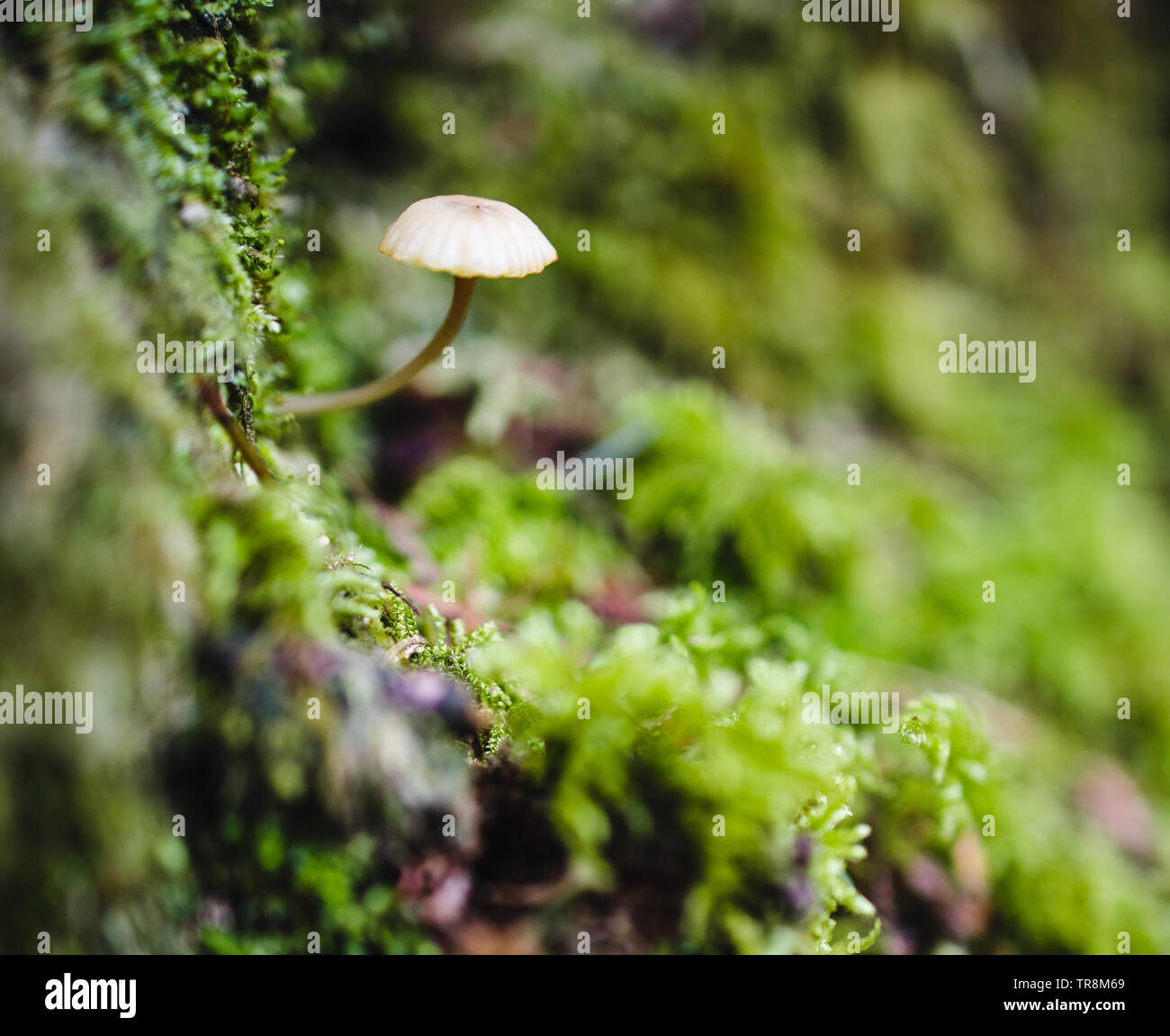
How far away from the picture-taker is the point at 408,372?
155 centimetres

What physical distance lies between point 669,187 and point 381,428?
4.77 ft

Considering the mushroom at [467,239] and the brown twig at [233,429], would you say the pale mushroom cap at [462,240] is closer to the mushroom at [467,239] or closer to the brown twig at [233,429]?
the mushroom at [467,239]

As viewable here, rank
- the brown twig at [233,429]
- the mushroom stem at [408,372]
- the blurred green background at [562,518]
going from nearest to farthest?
the blurred green background at [562,518]
the brown twig at [233,429]
the mushroom stem at [408,372]

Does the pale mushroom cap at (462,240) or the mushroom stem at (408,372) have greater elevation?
the pale mushroom cap at (462,240)

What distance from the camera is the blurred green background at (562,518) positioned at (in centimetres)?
116

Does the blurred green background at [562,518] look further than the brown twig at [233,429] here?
No

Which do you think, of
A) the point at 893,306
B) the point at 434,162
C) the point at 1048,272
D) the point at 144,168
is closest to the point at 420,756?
the point at 144,168

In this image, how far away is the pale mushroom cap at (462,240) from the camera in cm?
127

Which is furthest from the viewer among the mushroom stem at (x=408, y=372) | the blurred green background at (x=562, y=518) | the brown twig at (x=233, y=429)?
the mushroom stem at (x=408, y=372)

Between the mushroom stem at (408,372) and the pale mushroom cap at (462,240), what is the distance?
0.15 meters

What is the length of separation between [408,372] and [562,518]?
2.11ft

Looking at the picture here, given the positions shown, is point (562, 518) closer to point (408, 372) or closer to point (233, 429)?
point (408, 372)

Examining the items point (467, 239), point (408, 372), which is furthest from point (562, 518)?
point (467, 239)

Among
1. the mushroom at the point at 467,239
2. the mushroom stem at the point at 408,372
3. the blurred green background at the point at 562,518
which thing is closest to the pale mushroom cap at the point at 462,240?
the mushroom at the point at 467,239
